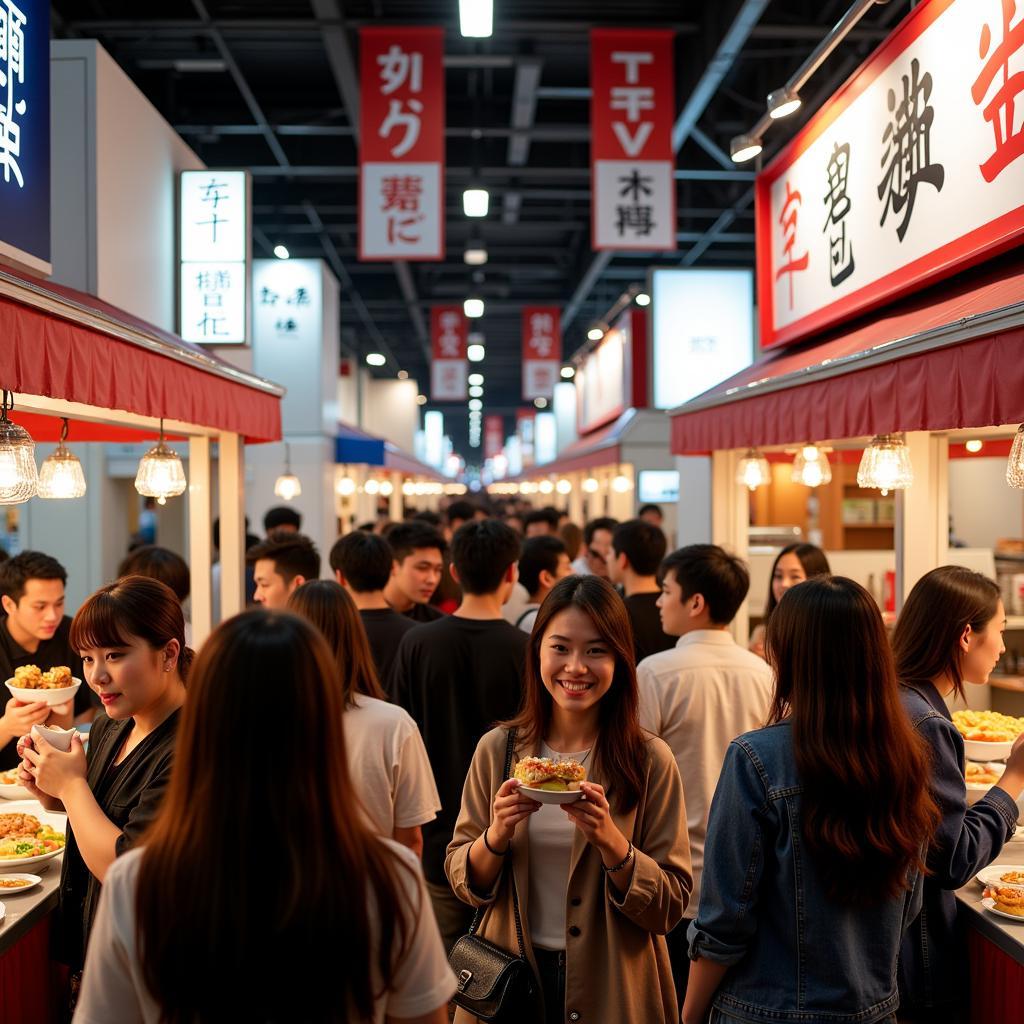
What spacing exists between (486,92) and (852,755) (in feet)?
41.7

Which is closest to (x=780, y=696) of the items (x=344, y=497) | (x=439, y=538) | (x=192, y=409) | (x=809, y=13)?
(x=439, y=538)

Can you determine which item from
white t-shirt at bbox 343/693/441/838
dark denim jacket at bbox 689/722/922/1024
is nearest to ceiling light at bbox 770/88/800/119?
white t-shirt at bbox 343/693/441/838

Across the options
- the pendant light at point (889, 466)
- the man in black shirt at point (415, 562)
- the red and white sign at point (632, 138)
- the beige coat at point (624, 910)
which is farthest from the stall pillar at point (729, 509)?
the beige coat at point (624, 910)

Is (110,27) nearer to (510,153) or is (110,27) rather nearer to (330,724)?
(510,153)

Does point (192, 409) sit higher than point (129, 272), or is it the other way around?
point (129, 272)

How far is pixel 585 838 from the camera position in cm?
258

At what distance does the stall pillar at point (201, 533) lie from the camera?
23.7 ft

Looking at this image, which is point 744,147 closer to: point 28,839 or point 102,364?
point 102,364

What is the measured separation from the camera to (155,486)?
5.36m

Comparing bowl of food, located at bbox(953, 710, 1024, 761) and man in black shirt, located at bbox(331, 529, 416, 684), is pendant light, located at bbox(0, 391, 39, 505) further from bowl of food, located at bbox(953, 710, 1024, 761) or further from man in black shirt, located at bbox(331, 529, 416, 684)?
bowl of food, located at bbox(953, 710, 1024, 761)

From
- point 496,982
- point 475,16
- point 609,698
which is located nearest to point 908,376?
point 609,698

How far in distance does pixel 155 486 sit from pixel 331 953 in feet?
13.7

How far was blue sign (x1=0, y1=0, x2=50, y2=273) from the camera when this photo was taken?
474cm

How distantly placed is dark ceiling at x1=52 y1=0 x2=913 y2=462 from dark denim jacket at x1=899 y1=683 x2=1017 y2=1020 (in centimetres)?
530
